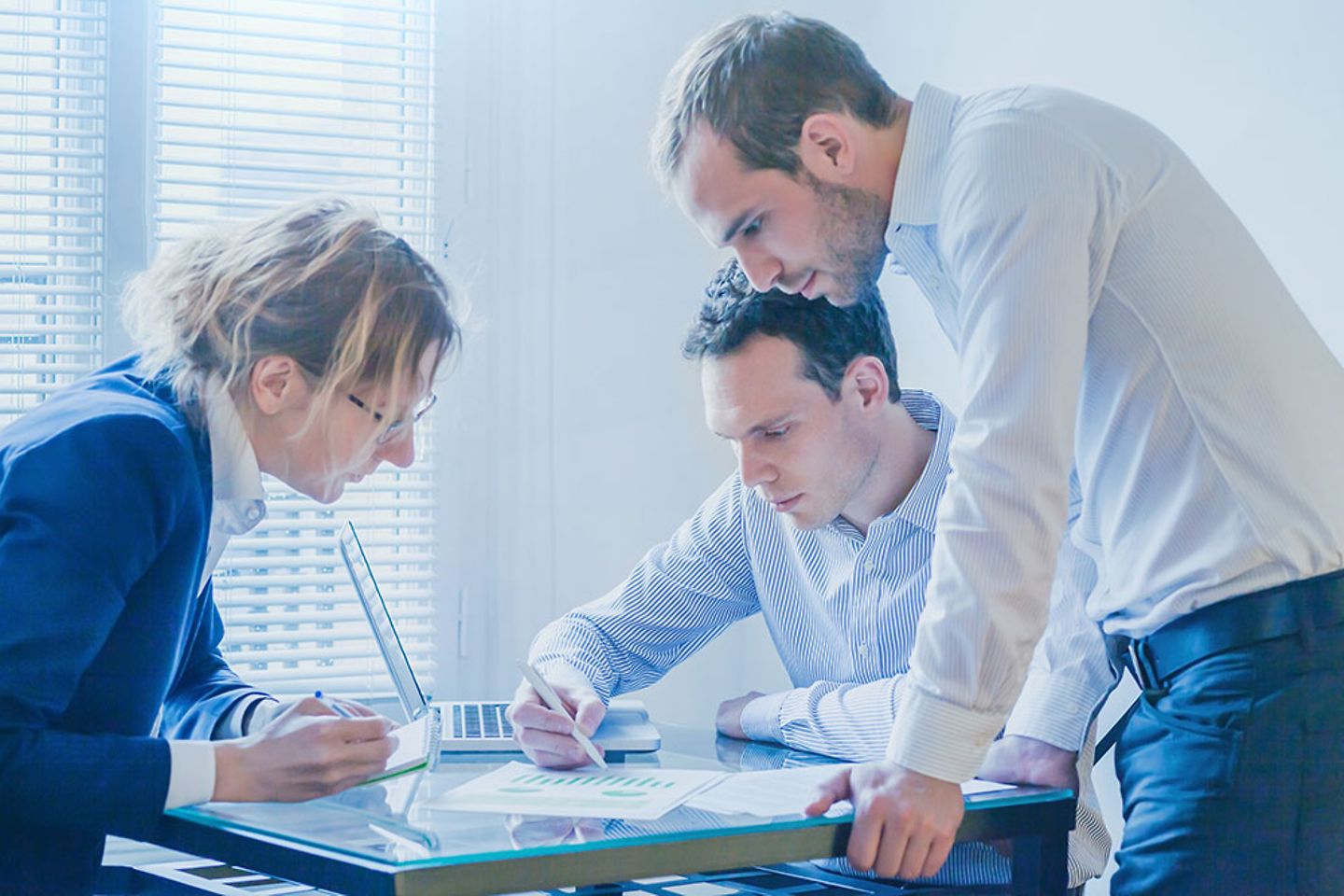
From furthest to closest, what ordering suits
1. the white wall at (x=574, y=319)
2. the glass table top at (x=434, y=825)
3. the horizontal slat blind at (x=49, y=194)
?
the white wall at (x=574, y=319), the horizontal slat blind at (x=49, y=194), the glass table top at (x=434, y=825)

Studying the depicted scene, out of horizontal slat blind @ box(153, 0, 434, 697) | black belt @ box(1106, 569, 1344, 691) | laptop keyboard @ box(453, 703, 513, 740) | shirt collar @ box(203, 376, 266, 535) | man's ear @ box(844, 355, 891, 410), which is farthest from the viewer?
horizontal slat blind @ box(153, 0, 434, 697)

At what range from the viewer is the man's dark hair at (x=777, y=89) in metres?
1.40

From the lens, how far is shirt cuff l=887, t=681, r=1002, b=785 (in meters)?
1.15

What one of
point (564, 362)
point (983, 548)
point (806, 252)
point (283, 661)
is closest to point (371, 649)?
point (283, 661)

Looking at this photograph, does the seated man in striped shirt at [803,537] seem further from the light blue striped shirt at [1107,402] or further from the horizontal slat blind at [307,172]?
the horizontal slat blind at [307,172]

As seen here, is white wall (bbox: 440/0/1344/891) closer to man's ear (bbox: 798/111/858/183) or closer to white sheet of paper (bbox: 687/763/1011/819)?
man's ear (bbox: 798/111/858/183)

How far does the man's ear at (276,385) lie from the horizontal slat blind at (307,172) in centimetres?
140

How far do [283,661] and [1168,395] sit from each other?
6.40 ft

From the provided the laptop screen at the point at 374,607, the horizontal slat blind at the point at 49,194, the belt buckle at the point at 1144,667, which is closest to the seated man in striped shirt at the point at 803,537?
the laptop screen at the point at 374,607

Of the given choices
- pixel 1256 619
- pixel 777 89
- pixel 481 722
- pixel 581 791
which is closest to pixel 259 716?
pixel 481 722

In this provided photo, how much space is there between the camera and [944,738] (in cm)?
115

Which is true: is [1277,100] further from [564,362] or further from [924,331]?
[564,362]

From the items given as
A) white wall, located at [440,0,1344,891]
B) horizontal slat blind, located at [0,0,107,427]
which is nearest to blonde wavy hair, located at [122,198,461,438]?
horizontal slat blind, located at [0,0,107,427]

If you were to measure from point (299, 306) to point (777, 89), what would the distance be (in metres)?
0.51
